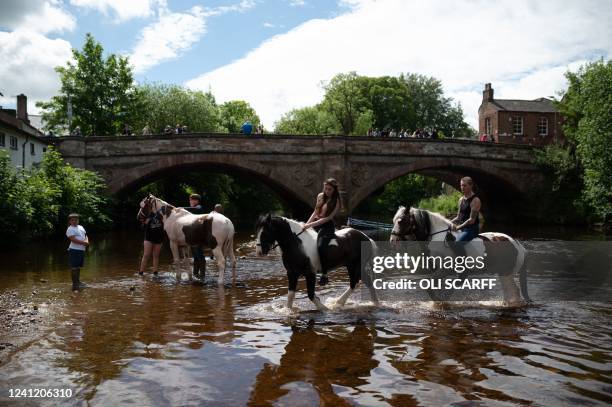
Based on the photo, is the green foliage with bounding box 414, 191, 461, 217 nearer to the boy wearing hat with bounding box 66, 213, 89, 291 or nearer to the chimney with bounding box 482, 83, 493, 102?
the chimney with bounding box 482, 83, 493, 102

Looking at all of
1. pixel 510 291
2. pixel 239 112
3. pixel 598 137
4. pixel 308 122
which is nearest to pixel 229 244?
pixel 510 291

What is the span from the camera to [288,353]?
21.1ft

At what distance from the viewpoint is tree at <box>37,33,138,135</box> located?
4250 centimetres

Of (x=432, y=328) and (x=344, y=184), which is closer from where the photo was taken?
(x=432, y=328)

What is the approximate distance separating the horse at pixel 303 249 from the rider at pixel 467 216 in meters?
1.53

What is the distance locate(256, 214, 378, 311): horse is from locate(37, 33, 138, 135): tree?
38.5m

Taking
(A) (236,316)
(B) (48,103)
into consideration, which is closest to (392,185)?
(B) (48,103)

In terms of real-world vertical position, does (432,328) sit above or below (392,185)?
below

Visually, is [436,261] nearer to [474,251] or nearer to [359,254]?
[474,251]

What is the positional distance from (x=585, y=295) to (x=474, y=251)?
3.11 m

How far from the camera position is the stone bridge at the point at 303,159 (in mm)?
30094

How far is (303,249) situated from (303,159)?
24255mm

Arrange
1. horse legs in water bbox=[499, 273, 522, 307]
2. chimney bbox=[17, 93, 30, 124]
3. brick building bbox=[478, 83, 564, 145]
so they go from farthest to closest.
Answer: brick building bbox=[478, 83, 564, 145], chimney bbox=[17, 93, 30, 124], horse legs in water bbox=[499, 273, 522, 307]

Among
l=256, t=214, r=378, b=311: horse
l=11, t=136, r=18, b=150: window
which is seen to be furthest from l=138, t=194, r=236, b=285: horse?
l=11, t=136, r=18, b=150: window
